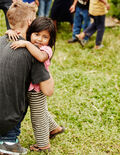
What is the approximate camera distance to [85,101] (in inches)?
161

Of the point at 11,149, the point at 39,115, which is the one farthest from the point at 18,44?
the point at 11,149

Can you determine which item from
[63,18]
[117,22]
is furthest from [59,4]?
[117,22]

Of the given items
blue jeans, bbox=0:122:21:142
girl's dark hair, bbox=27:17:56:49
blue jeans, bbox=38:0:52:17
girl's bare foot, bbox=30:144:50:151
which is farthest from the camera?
blue jeans, bbox=38:0:52:17

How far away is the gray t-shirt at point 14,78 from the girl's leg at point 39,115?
153 millimetres

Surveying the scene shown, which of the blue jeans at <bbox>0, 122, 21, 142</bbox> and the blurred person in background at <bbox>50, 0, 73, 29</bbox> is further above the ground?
the blurred person in background at <bbox>50, 0, 73, 29</bbox>

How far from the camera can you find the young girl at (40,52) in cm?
224

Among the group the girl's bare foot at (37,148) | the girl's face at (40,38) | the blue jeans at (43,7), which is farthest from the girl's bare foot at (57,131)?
the blue jeans at (43,7)

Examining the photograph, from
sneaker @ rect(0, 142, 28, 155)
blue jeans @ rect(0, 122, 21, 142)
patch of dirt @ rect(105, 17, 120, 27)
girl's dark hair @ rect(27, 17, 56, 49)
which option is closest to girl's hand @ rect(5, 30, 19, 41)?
girl's dark hair @ rect(27, 17, 56, 49)

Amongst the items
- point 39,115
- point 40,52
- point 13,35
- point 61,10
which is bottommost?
point 39,115

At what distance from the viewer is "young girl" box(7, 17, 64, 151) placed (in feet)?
7.34

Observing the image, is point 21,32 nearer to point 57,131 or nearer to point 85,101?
point 57,131

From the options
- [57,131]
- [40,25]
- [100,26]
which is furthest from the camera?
[100,26]

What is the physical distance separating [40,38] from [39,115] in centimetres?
75

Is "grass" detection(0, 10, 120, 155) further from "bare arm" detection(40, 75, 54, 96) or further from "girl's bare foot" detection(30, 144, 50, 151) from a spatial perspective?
"bare arm" detection(40, 75, 54, 96)
